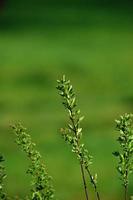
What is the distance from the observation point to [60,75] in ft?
37.4

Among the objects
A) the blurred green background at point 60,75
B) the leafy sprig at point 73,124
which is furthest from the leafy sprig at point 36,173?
the blurred green background at point 60,75

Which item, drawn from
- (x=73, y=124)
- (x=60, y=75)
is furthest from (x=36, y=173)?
(x=60, y=75)

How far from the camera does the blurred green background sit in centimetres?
880

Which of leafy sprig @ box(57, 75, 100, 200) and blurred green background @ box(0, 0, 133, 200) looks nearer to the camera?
leafy sprig @ box(57, 75, 100, 200)

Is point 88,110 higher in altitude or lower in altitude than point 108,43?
lower

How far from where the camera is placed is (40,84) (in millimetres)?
11383

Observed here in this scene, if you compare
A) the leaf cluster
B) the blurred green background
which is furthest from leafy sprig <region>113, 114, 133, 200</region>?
the blurred green background

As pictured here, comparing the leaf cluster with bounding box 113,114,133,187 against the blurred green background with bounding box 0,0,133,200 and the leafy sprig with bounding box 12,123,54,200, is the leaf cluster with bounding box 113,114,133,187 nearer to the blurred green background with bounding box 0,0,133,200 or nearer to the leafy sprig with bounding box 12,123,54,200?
the leafy sprig with bounding box 12,123,54,200

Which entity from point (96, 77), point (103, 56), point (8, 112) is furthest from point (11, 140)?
point (103, 56)

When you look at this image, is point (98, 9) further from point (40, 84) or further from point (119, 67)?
A: point (40, 84)

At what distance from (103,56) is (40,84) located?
62.9 inches

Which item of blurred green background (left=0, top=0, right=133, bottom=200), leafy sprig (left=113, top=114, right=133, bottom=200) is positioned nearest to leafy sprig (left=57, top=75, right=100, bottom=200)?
leafy sprig (left=113, top=114, right=133, bottom=200)

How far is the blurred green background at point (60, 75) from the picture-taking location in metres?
8.80

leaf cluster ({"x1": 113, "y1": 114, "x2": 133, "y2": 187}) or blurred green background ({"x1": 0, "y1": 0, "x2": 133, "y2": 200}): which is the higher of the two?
blurred green background ({"x1": 0, "y1": 0, "x2": 133, "y2": 200})
